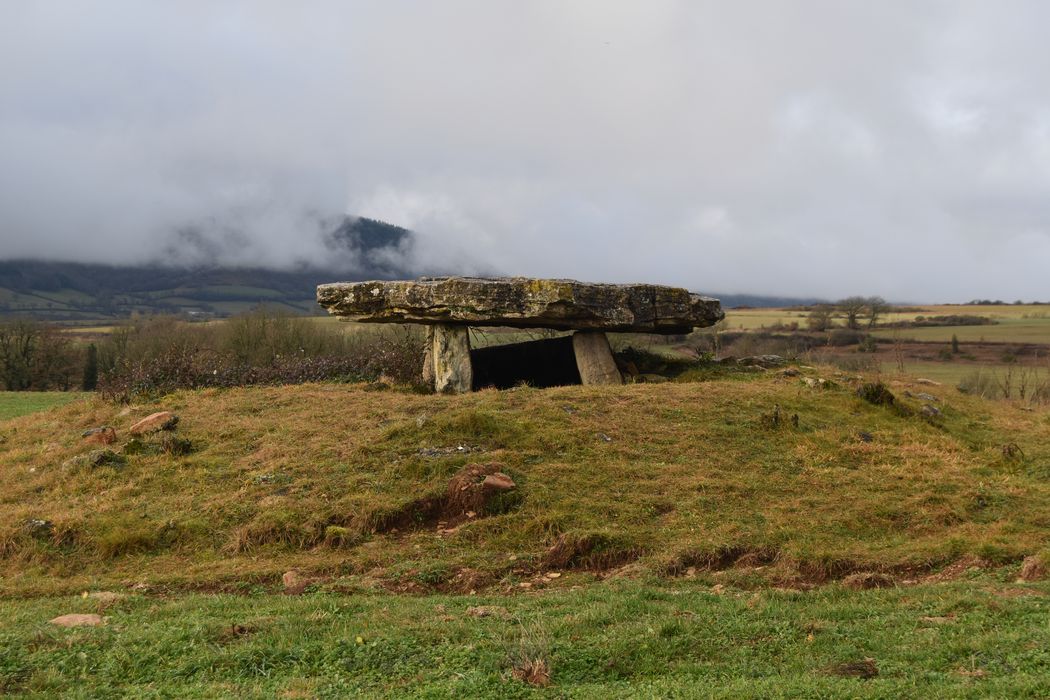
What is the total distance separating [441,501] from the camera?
11.9 meters

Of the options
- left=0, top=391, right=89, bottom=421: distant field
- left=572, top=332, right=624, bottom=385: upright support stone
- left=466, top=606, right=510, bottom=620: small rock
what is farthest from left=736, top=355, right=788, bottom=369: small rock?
left=0, top=391, right=89, bottom=421: distant field

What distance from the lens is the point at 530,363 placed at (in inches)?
863

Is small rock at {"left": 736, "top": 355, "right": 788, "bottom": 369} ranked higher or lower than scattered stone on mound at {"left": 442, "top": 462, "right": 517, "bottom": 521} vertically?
higher

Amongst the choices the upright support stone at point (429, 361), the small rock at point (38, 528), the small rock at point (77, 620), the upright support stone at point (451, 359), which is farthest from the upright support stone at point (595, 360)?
the small rock at point (77, 620)

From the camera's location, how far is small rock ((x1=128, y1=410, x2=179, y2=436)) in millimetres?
14758

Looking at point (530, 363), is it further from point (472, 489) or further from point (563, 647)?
point (563, 647)

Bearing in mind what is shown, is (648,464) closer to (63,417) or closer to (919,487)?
(919,487)

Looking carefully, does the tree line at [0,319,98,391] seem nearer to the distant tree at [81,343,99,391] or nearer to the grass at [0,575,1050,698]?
the distant tree at [81,343,99,391]

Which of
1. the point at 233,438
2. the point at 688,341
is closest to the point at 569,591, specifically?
the point at 233,438

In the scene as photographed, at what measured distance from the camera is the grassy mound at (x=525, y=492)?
33.2 feet

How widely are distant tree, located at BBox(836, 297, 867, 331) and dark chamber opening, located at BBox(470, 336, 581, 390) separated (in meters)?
28.6

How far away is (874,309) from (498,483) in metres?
39.0

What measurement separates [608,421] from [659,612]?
7085mm

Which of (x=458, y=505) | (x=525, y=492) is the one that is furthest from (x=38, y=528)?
(x=525, y=492)
